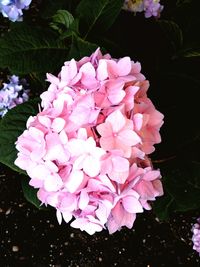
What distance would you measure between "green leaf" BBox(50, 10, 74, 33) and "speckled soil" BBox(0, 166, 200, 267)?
57 cm

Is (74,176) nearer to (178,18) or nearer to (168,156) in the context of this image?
(168,156)

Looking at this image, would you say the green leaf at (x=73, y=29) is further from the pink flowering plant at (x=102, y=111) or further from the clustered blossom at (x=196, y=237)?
the clustered blossom at (x=196, y=237)

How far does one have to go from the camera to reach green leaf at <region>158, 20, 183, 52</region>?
122 cm

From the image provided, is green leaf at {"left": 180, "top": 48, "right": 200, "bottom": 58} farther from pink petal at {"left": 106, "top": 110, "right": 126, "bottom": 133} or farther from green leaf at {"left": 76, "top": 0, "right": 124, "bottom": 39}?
pink petal at {"left": 106, "top": 110, "right": 126, "bottom": 133}

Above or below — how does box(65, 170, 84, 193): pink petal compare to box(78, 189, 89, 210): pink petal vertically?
above

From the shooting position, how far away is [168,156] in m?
1.14

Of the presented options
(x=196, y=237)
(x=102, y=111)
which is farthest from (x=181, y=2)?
(x=102, y=111)

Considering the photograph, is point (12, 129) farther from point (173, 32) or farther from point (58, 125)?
point (173, 32)

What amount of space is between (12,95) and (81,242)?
1.57 ft

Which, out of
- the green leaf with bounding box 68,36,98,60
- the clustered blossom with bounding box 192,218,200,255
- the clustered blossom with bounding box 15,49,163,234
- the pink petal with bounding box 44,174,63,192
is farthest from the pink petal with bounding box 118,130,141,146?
the clustered blossom with bounding box 192,218,200,255

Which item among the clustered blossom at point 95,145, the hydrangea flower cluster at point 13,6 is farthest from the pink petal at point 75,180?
the hydrangea flower cluster at point 13,6

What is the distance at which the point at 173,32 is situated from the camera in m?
1.24

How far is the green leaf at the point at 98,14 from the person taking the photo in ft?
3.60

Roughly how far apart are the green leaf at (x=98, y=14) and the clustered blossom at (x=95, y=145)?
29cm
